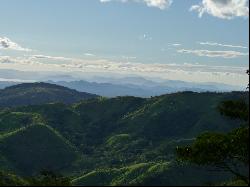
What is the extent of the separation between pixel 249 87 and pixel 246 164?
1226 centimetres

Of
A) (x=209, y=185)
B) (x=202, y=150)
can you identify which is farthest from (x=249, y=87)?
(x=209, y=185)

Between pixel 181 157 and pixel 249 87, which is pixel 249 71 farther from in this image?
pixel 181 157

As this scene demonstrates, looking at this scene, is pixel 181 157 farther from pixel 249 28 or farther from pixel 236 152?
pixel 249 28

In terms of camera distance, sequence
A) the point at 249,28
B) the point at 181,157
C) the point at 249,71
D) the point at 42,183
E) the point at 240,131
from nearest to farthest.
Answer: the point at 42,183
the point at 249,28
the point at 249,71
the point at 240,131
the point at 181,157

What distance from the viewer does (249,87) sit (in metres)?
58.9

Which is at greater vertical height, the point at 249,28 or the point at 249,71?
the point at 249,28

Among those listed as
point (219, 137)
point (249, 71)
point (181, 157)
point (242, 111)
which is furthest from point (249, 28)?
point (181, 157)

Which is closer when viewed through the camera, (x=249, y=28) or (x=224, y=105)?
(x=249, y=28)

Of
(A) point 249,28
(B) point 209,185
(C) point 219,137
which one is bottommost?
(B) point 209,185

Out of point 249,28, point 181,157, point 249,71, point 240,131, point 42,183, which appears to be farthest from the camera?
point 181,157

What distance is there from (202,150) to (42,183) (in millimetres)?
27315

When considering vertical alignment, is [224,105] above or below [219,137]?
above

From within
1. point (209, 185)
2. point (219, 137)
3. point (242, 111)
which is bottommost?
point (209, 185)

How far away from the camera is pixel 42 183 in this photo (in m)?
43.2
